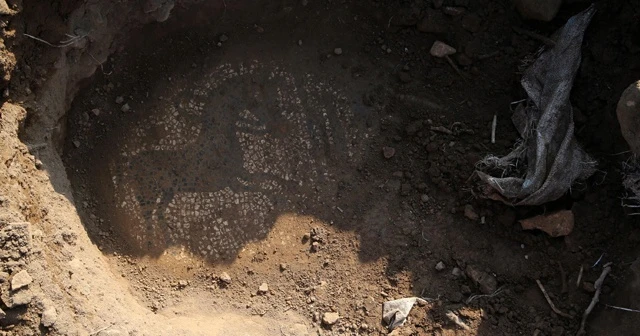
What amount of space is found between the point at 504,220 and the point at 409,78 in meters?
1.32

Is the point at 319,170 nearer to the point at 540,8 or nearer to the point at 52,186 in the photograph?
the point at 52,186

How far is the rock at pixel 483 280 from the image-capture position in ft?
12.7

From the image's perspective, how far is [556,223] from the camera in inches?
152

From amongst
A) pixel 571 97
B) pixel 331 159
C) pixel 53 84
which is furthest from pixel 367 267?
pixel 53 84

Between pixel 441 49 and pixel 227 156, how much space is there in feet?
6.16

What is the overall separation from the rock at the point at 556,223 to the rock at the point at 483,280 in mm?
498

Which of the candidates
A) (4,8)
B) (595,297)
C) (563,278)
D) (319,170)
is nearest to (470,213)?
(563,278)

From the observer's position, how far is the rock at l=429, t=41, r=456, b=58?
423 centimetres

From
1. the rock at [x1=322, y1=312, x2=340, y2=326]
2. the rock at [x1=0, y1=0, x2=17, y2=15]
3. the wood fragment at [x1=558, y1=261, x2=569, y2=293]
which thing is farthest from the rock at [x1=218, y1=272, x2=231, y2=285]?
the wood fragment at [x1=558, y1=261, x2=569, y2=293]

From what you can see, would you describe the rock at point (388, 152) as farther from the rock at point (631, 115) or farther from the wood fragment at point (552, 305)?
the rock at point (631, 115)

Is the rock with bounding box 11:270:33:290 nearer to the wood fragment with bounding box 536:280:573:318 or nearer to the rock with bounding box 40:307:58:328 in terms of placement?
the rock with bounding box 40:307:58:328

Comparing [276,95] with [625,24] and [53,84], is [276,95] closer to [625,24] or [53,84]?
[53,84]

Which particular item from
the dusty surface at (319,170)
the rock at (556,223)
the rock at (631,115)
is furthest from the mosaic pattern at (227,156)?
the rock at (631,115)

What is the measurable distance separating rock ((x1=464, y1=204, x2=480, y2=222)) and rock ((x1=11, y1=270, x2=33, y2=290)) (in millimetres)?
2908
